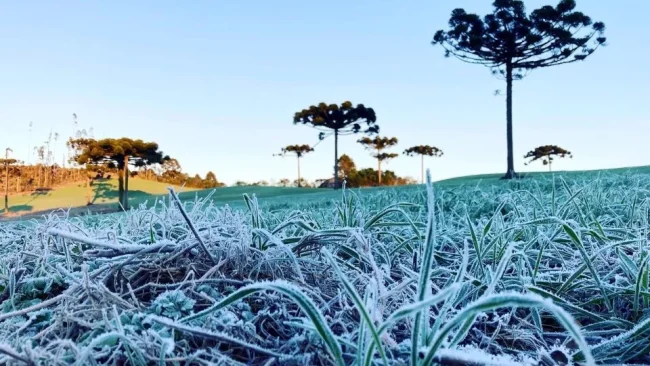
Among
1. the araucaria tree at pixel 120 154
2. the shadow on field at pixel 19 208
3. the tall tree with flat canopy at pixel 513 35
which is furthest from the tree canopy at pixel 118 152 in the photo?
the tall tree with flat canopy at pixel 513 35

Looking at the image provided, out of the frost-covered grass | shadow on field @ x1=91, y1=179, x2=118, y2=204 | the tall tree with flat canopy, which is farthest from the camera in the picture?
shadow on field @ x1=91, y1=179, x2=118, y2=204

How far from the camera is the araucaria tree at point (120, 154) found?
76.8 ft

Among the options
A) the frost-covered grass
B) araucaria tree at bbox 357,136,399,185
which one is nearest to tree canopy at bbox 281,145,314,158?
araucaria tree at bbox 357,136,399,185

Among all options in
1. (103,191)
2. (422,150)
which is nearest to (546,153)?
(422,150)

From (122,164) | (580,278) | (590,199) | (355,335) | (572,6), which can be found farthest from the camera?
(122,164)

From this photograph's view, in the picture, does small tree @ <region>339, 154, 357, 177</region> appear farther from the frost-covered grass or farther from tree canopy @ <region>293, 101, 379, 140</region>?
the frost-covered grass

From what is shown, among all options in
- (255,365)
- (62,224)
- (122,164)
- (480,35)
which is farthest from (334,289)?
(122,164)

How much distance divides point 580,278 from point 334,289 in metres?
0.48

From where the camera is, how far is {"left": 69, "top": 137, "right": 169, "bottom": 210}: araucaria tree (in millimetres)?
23422

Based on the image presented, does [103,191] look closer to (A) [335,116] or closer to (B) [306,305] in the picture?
(A) [335,116]

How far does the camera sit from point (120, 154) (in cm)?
2381

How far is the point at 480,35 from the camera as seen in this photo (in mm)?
17906

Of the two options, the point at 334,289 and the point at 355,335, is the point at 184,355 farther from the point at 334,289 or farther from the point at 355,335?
the point at 334,289

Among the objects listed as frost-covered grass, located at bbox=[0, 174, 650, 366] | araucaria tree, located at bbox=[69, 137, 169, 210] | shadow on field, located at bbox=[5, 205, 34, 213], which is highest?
araucaria tree, located at bbox=[69, 137, 169, 210]
